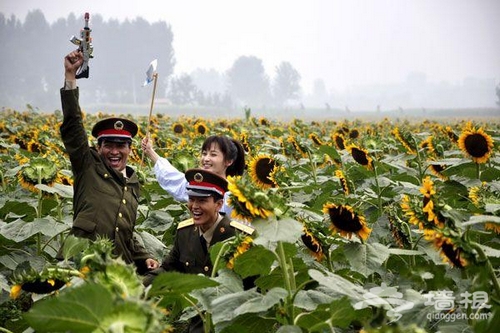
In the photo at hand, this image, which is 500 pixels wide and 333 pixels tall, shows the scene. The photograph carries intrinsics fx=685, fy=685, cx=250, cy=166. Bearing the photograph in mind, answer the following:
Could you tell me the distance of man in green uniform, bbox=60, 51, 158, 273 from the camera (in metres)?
3.33

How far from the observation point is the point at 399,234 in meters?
2.78

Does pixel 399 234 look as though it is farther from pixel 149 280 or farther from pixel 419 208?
pixel 149 280

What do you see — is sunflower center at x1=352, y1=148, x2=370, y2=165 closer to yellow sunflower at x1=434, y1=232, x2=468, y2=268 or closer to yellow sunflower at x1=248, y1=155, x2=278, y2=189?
yellow sunflower at x1=248, y1=155, x2=278, y2=189

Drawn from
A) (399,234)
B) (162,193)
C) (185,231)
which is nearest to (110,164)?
(185,231)

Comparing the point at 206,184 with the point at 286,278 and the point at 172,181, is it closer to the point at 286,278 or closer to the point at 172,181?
the point at 286,278

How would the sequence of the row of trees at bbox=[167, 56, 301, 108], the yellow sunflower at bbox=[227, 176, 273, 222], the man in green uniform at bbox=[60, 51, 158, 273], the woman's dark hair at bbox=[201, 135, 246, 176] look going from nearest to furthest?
1. the yellow sunflower at bbox=[227, 176, 273, 222]
2. the man in green uniform at bbox=[60, 51, 158, 273]
3. the woman's dark hair at bbox=[201, 135, 246, 176]
4. the row of trees at bbox=[167, 56, 301, 108]

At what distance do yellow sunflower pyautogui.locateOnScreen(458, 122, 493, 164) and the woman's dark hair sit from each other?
131 cm

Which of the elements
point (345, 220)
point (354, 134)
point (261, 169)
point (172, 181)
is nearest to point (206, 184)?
point (345, 220)

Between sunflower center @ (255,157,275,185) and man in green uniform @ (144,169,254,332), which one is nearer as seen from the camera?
man in green uniform @ (144,169,254,332)

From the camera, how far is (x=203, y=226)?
2.99 m

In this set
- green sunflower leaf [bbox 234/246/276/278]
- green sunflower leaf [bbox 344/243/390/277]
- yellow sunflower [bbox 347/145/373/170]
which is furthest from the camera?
yellow sunflower [bbox 347/145/373/170]

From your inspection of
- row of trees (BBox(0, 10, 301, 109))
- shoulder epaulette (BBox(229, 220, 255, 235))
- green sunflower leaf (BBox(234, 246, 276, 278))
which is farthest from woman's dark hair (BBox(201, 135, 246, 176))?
row of trees (BBox(0, 10, 301, 109))

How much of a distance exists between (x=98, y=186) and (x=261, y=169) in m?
1.12

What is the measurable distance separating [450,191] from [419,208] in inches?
73.1
